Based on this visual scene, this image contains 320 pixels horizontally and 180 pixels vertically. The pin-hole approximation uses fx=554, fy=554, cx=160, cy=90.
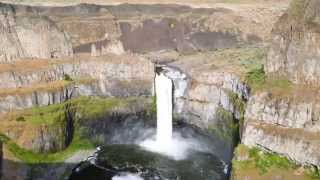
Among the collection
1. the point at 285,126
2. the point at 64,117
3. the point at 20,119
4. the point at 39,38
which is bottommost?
the point at 64,117

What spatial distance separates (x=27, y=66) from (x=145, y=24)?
27834 millimetres

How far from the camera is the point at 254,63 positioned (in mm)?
85312

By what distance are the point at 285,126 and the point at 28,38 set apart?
1633 inches

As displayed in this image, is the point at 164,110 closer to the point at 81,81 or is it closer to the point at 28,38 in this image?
the point at 81,81

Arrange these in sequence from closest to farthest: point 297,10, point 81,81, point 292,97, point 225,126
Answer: point 292,97, point 297,10, point 225,126, point 81,81

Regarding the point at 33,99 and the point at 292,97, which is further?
the point at 33,99

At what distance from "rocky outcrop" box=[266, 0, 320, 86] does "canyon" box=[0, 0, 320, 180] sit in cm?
14

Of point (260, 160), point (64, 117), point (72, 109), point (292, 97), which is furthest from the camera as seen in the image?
point (72, 109)

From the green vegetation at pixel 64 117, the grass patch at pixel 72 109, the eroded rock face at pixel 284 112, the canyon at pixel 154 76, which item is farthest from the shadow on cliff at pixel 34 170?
the eroded rock face at pixel 284 112

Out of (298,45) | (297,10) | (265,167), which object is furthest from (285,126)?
(297,10)

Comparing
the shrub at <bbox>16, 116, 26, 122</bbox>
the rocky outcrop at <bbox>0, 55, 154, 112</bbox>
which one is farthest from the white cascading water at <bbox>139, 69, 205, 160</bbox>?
the shrub at <bbox>16, 116, 26, 122</bbox>

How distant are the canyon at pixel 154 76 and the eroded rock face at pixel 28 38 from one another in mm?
153

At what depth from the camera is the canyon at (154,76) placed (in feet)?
207

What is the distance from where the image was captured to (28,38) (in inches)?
3295
